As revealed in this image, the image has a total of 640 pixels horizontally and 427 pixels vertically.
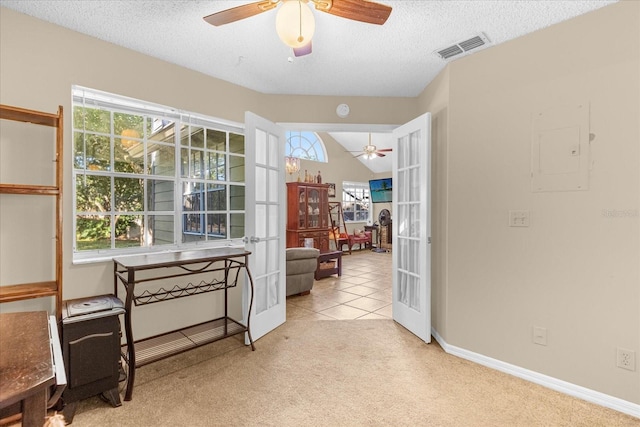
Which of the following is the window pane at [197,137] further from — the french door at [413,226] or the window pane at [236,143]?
the french door at [413,226]

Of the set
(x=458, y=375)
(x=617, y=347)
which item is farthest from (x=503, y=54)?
(x=458, y=375)

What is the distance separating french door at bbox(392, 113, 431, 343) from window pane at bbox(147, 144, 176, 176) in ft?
7.35

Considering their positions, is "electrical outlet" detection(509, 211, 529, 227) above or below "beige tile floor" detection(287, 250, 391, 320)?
above

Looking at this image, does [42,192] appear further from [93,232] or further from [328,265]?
[328,265]

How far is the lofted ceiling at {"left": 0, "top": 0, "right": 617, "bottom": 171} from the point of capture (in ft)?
6.63

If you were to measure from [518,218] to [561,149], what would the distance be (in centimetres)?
54

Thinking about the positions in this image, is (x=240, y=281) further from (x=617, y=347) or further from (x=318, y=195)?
→ (x=318, y=195)

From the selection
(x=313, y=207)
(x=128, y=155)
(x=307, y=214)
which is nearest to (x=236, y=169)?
(x=128, y=155)

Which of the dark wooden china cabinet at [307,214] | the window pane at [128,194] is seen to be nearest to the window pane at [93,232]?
the window pane at [128,194]

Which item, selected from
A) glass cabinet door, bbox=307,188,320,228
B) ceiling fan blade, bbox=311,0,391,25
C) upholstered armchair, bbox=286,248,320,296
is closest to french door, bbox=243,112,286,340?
upholstered armchair, bbox=286,248,320,296

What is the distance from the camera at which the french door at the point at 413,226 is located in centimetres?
295

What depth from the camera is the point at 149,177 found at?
2.83 meters

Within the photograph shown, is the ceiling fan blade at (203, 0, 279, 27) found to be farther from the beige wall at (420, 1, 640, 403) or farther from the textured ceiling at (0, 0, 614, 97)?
the beige wall at (420, 1, 640, 403)

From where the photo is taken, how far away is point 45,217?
2.21 metres
